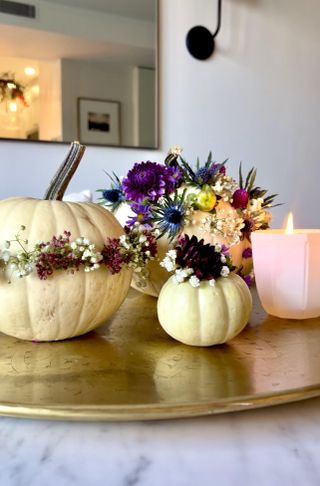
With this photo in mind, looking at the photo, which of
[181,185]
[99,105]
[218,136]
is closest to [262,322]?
[181,185]

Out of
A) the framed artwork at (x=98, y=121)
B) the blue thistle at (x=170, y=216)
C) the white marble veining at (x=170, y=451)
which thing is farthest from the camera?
the framed artwork at (x=98, y=121)

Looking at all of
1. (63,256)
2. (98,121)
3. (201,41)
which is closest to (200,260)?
(63,256)

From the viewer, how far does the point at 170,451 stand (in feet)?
0.89

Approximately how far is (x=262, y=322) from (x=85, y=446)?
0.28 m

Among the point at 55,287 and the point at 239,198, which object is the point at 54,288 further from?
the point at 239,198

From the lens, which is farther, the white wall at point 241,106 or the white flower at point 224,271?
the white wall at point 241,106

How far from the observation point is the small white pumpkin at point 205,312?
0.40m

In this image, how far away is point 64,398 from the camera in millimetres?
295

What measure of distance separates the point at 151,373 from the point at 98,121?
1483mm

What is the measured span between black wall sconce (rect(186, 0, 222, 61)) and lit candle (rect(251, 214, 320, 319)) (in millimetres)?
1549

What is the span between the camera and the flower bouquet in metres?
0.55

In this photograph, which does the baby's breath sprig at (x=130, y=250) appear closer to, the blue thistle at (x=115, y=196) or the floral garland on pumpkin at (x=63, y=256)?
the floral garland on pumpkin at (x=63, y=256)

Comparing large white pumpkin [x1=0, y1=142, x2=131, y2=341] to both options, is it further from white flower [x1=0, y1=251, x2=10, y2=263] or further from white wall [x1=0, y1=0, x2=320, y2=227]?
white wall [x1=0, y1=0, x2=320, y2=227]

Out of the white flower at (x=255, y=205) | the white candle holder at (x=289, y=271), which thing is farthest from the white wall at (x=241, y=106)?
the white candle holder at (x=289, y=271)
